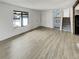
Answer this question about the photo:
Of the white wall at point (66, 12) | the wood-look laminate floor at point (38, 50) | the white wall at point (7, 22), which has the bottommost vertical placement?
the wood-look laminate floor at point (38, 50)

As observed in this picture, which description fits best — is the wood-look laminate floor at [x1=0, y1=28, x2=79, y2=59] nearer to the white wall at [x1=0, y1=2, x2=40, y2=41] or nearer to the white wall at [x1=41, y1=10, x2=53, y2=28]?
the white wall at [x1=0, y1=2, x2=40, y2=41]

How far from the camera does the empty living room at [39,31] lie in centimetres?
387

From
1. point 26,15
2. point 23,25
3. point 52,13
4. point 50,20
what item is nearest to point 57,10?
→ point 52,13

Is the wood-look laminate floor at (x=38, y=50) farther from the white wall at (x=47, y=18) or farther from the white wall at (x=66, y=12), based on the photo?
the white wall at (x=47, y=18)

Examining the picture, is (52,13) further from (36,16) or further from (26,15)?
(26,15)

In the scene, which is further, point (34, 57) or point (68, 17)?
point (68, 17)

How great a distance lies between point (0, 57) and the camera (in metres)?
3.34

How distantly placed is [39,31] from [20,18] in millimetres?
2311

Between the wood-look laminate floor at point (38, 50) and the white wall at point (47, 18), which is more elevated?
the white wall at point (47, 18)

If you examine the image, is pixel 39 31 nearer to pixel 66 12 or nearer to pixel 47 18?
pixel 47 18

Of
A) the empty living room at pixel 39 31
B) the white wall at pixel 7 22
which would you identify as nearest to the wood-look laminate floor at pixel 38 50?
the empty living room at pixel 39 31

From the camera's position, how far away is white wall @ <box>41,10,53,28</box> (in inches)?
430

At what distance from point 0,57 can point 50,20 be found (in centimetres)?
833

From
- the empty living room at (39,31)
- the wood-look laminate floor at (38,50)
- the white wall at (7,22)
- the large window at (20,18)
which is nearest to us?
the wood-look laminate floor at (38,50)
